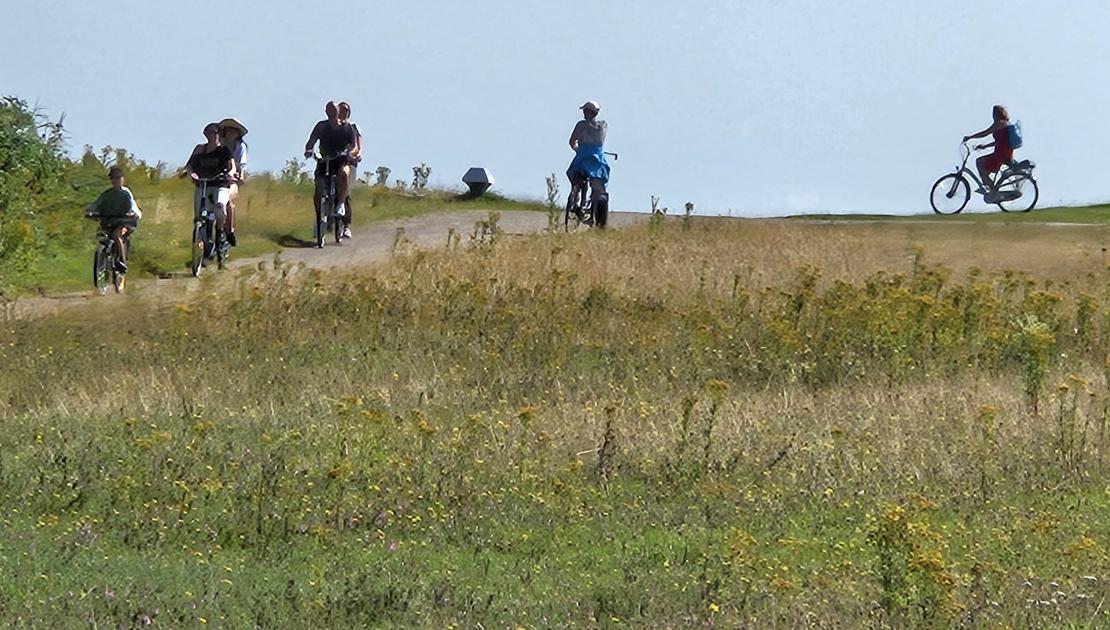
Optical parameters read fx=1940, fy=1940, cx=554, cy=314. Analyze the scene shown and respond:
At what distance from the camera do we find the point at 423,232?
26.8 metres

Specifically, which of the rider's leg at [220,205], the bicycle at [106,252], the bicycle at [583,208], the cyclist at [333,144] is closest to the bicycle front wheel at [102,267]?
the bicycle at [106,252]

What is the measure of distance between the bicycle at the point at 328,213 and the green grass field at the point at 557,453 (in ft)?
9.77

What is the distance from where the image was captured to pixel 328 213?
24609mm

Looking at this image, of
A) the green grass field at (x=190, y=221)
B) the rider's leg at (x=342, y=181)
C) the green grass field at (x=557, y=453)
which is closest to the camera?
the green grass field at (x=557, y=453)

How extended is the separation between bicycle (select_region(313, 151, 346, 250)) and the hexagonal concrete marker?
24.2ft

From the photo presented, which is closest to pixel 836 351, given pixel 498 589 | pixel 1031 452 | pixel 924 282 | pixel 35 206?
pixel 924 282

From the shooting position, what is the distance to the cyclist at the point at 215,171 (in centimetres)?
2122

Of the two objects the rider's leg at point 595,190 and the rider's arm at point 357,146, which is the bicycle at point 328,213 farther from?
the rider's leg at point 595,190

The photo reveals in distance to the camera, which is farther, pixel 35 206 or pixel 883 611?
pixel 35 206

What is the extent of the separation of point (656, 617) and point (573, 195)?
58.0ft

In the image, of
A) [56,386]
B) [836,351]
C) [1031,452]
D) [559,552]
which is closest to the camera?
[559,552]

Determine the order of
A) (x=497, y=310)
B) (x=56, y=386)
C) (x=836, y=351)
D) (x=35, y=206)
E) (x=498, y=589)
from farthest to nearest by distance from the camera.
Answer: (x=35, y=206)
(x=497, y=310)
(x=836, y=351)
(x=56, y=386)
(x=498, y=589)

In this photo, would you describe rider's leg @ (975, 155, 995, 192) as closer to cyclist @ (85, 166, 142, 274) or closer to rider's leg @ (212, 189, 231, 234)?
rider's leg @ (212, 189, 231, 234)

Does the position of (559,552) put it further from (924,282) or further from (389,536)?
(924,282)
